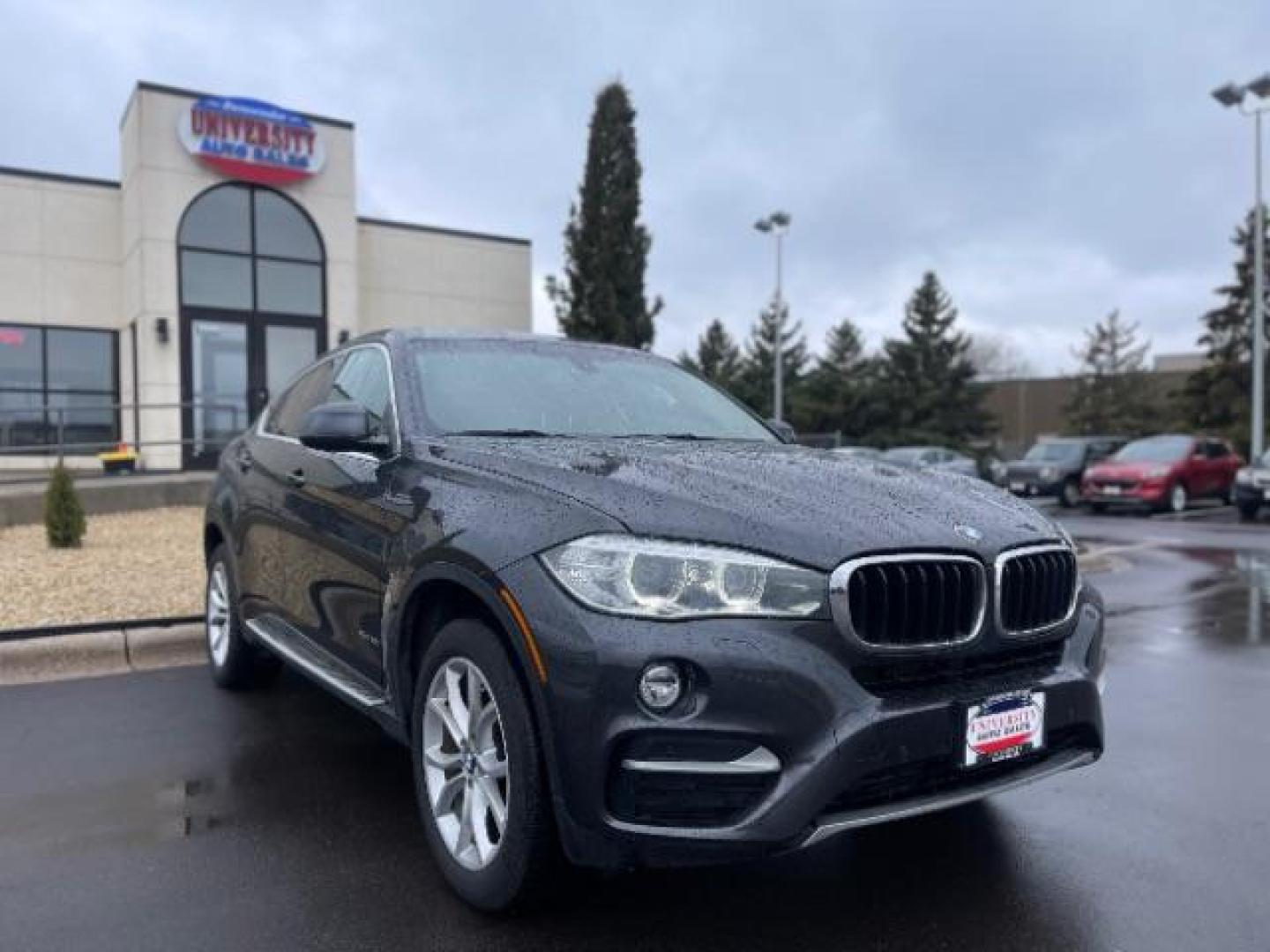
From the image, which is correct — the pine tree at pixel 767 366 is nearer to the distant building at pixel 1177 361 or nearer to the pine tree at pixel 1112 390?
the pine tree at pixel 1112 390

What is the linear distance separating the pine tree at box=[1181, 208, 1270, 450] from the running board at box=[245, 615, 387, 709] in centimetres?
3919

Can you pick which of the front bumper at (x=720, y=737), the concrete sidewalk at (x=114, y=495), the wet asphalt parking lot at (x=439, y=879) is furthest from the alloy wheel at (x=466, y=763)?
the concrete sidewalk at (x=114, y=495)

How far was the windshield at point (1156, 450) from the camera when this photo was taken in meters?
21.6

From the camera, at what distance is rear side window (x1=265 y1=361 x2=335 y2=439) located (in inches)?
194

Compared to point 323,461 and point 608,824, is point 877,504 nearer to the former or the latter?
point 608,824

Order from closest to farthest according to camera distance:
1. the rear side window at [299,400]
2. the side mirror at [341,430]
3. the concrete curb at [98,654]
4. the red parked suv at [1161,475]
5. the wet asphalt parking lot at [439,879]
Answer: the wet asphalt parking lot at [439,879] → the side mirror at [341,430] → the rear side window at [299,400] → the concrete curb at [98,654] → the red parked suv at [1161,475]

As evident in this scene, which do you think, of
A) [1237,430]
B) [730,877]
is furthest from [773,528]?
[1237,430]

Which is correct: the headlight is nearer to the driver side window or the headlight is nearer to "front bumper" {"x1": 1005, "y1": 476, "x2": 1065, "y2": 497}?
the driver side window

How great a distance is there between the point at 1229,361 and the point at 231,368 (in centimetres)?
3502

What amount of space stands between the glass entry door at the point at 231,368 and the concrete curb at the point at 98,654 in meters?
12.2

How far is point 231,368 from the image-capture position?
18.9 metres

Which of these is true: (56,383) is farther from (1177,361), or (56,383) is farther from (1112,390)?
(1177,361)

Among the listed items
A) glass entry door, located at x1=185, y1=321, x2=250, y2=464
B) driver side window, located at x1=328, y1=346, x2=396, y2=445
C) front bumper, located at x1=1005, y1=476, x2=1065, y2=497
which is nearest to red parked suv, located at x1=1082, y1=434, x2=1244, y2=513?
front bumper, located at x1=1005, y1=476, x2=1065, y2=497

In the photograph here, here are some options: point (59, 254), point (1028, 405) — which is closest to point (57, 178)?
point (59, 254)
